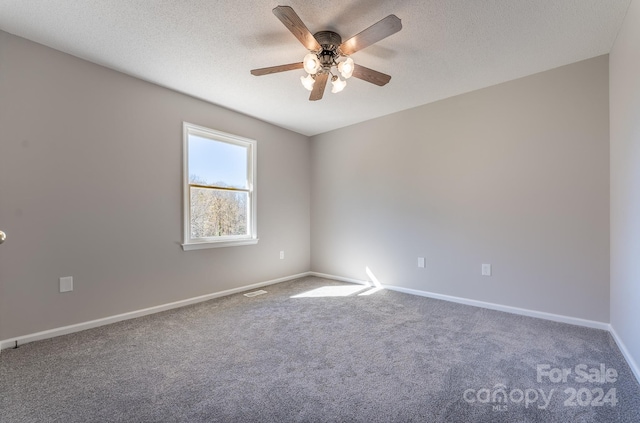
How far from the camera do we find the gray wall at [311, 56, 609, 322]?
2.57 m

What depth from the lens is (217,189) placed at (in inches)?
142

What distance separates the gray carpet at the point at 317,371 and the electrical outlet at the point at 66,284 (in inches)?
15.8

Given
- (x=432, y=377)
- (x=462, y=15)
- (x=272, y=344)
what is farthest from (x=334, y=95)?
(x=432, y=377)

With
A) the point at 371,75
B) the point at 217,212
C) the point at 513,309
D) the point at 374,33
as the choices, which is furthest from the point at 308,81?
the point at 513,309

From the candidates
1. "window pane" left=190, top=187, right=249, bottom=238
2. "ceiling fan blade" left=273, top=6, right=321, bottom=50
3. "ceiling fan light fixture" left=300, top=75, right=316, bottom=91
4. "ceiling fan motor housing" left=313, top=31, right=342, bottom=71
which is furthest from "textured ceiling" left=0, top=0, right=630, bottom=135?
"window pane" left=190, top=187, right=249, bottom=238

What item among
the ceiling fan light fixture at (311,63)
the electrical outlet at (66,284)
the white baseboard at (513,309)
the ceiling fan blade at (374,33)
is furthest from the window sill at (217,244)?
the ceiling fan blade at (374,33)

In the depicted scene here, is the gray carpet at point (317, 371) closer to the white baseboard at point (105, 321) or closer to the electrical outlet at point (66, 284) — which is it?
the white baseboard at point (105, 321)

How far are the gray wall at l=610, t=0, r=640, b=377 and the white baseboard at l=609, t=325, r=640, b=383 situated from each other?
0.02 m

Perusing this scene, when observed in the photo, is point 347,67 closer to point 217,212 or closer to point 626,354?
point 217,212

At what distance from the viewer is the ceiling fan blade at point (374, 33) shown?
1.69 m

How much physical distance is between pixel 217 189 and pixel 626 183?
3875 mm

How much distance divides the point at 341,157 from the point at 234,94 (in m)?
1.90

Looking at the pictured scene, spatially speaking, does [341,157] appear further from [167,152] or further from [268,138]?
[167,152]

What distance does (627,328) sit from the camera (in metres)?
2.00
